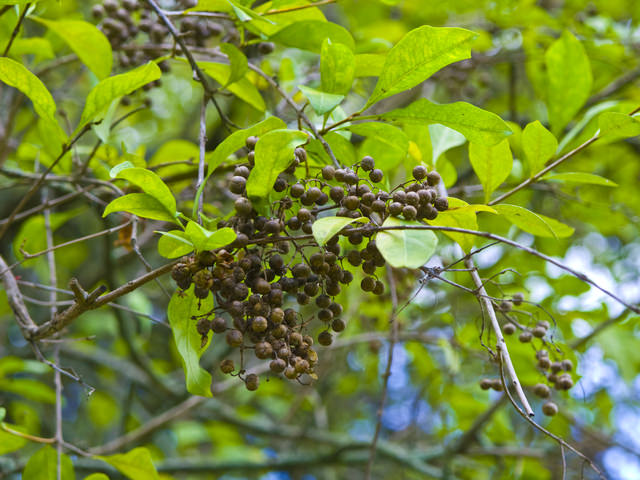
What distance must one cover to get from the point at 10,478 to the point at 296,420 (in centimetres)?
191

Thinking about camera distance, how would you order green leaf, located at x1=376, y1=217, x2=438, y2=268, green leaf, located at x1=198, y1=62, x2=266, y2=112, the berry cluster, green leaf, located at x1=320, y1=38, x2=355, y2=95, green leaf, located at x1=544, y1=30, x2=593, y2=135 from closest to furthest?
green leaf, located at x1=376, y1=217, x2=438, y2=268 < green leaf, located at x1=320, y1=38, x2=355, y2=95 < green leaf, located at x1=198, y1=62, x2=266, y2=112 < green leaf, located at x1=544, y1=30, x2=593, y2=135 < the berry cluster

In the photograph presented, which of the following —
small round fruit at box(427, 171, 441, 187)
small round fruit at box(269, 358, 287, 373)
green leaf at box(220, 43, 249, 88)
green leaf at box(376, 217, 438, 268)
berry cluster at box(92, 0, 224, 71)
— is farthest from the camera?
berry cluster at box(92, 0, 224, 71)

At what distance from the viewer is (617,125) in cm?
118

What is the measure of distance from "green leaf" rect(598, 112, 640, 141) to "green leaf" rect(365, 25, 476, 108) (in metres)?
0.35

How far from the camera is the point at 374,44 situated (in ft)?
4.97

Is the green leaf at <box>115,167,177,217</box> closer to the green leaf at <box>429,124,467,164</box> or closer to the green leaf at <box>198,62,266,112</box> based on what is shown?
the green leaf at <box>198,62,266,112</box>

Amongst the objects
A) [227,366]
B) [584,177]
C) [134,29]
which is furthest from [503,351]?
[134,29]

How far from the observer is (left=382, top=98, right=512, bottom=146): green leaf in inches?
40.7

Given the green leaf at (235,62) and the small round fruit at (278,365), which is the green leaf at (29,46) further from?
the small round fruit at (278,365)

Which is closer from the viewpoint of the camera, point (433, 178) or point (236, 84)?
point (433, 178)

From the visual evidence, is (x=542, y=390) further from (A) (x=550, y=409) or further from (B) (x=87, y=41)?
(B) (x=87, y=41)

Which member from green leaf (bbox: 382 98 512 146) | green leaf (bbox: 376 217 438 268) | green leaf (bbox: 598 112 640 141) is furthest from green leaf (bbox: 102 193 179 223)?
green leaf (bbox: 598 112 640 141)

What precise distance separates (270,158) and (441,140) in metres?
0.60

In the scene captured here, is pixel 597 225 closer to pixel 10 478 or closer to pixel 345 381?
pixel 345 381
